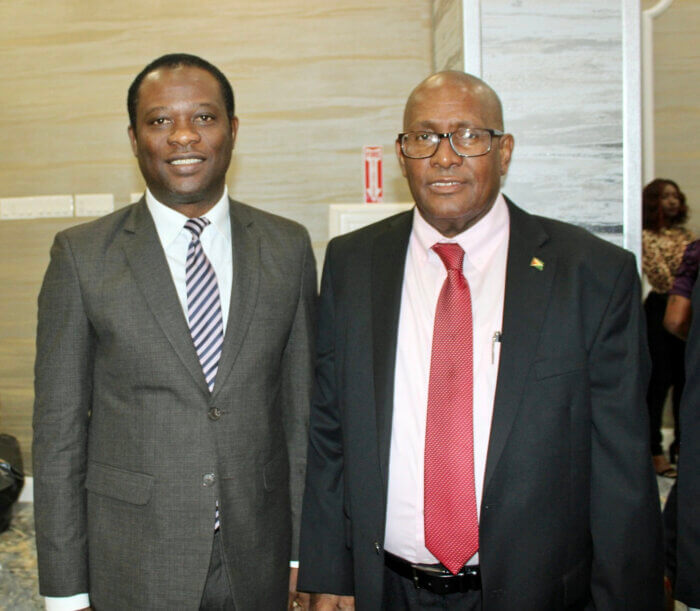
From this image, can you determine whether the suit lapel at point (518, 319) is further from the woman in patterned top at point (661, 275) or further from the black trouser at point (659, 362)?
the black trouser at point (659, 362)

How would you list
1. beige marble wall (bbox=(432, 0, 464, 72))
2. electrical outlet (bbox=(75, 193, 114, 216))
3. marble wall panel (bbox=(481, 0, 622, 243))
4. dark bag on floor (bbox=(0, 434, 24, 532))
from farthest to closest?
1. electrical outlet (bbox=(75, 193, 114, 216))
2. dark bag on floor (bbox=(0, 434, 24, 532))
3. beige marble wall (bbox=(432, 0, 464, 72))
4. marble wall panel (bbox=(481, 0, 622, 243))

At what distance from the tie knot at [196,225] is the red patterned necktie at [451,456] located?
2.15 ft

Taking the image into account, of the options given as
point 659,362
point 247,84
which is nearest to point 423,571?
point 247,84

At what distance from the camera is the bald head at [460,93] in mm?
1790

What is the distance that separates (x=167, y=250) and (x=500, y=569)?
1092 millimetres

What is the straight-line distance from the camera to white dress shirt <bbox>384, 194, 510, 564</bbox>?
1.68 m

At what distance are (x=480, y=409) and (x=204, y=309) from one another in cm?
70

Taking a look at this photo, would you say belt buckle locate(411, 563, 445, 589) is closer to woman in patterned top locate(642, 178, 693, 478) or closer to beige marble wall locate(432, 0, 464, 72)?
beige marble wall locate(432, 0, 464, 72)

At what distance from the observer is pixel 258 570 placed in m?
1.78

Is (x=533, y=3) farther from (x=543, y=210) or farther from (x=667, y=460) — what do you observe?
(x=667, y=460)

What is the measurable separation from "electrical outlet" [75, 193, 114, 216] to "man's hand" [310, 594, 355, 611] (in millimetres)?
3068

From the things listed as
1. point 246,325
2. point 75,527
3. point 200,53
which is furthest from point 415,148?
point 200,53

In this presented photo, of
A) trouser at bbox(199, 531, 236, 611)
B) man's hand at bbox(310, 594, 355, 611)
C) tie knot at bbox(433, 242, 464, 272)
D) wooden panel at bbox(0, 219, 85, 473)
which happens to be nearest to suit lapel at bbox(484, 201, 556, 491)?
tie knot at bbox(433, 242, 464, 272)

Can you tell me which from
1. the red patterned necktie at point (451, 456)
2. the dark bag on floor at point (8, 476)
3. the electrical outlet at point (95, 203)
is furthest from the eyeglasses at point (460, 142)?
the dark bag on floor at point (8, 476)
